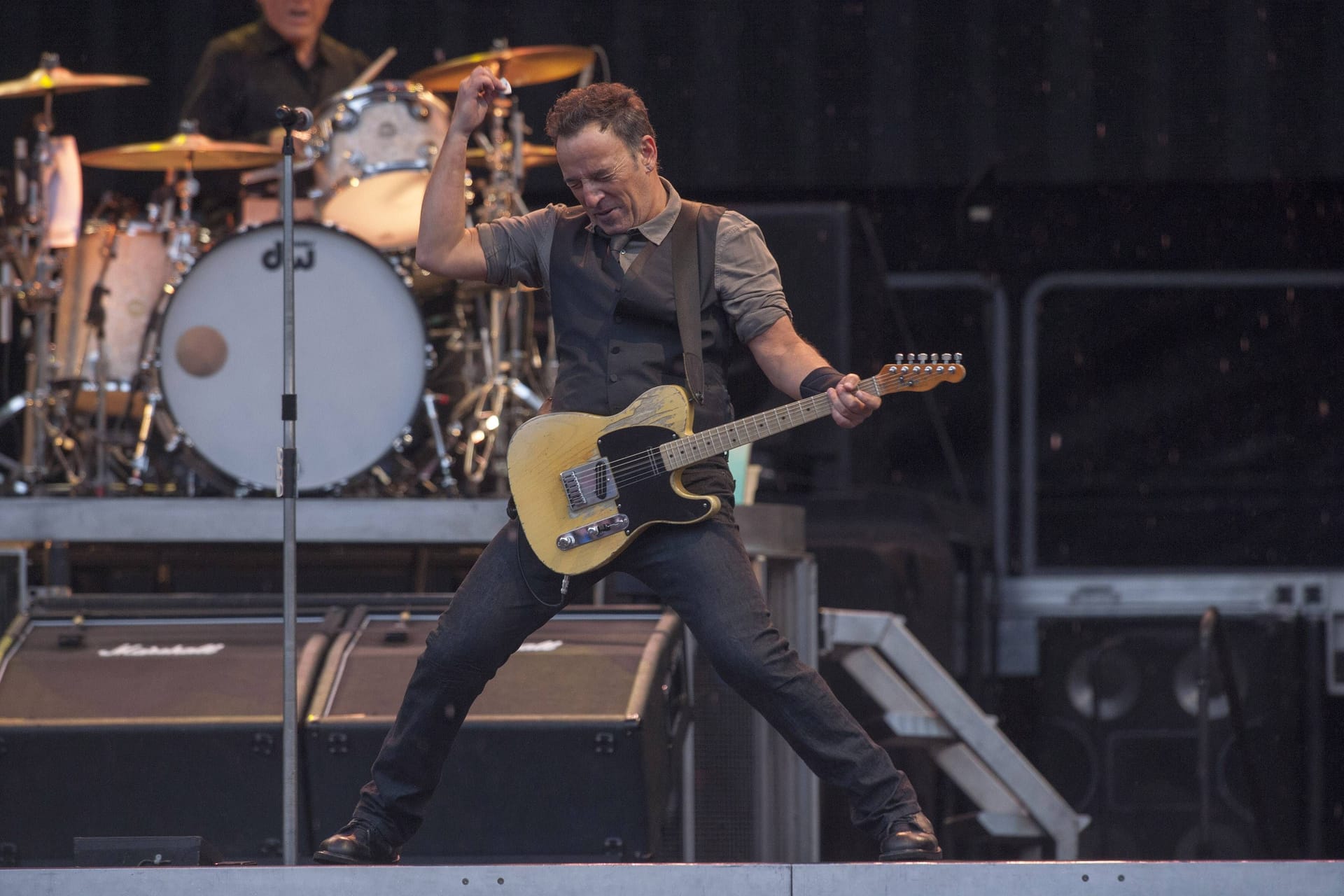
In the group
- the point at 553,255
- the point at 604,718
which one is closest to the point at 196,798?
the point at 604,718

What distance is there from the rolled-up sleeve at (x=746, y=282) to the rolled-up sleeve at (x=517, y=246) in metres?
0.36

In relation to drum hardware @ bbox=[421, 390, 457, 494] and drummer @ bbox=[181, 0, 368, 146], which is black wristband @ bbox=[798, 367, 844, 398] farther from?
drummer @ bbox=[181, 0, 368, 146]

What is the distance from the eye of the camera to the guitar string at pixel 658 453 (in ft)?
11.0

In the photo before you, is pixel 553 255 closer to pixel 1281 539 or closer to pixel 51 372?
pixel 51 372

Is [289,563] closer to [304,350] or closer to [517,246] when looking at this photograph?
[517,246]

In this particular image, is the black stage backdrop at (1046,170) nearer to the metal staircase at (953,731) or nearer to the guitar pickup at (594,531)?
the metal staircase at (953,731)

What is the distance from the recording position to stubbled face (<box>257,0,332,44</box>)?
6.34m

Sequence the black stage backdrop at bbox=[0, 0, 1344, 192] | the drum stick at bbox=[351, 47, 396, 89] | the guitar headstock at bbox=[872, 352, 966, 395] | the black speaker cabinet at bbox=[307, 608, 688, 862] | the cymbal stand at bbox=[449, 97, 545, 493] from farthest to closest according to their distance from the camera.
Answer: the black stage backdrop at bbox=[0, 0, 1344, 192] → the drum stick at bbox=[351, 47, 396, 89] → the cymbal stand at bbox=[449, 97, 545, 493] → the black speaker cabinet at bbox=[307, 608, 688, 862] → the guitar headstock at bbox=[872, 352, 966, 395]

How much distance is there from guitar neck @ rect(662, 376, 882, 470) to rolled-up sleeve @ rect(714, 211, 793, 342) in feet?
0.70

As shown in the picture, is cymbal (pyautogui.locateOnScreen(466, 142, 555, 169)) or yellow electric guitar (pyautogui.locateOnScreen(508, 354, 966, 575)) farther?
cymbal (pyautogui.locateOnScreen(466, 142, 555, 169))

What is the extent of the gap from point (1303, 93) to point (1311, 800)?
282 cm

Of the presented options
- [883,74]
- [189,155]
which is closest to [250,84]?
[189,155]

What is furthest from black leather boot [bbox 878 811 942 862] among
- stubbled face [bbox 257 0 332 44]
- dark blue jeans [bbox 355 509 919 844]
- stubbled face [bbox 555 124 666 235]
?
stubbled face [bbox 257 0 332 44]

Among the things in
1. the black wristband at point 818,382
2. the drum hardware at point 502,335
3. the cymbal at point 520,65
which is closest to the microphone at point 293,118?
the black wristband at point 818,382
